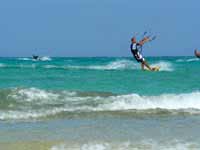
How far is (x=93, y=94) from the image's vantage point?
18109 mm

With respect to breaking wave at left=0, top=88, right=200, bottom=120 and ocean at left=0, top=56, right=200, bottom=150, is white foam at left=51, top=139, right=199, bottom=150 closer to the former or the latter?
ocean at left=0, top=56, right=200, bottom=150

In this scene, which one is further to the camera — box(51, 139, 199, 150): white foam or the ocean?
the ocean

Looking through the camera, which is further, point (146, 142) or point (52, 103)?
point (52, 103)

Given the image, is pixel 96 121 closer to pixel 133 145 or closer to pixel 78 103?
pixel 133 145

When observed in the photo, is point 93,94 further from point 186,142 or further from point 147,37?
point 186,142

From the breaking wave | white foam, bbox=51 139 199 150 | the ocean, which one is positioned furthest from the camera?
the breaking wave

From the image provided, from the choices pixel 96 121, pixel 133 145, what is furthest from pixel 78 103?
pixel 133 145

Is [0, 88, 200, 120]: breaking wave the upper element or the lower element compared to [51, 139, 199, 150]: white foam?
upper

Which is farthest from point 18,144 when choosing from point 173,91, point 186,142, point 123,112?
point 173,91

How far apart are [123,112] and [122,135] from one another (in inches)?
151

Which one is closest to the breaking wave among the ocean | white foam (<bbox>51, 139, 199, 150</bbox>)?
the ocean

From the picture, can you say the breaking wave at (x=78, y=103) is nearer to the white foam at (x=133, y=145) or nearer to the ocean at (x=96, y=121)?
the ocean at (x=96, y=121)

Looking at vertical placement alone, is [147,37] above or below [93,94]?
above

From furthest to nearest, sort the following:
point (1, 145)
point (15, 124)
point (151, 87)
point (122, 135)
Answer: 1. point (151, 87)
2. point (15, 124)
3. point (122, 135)
4. point (1, 145)
